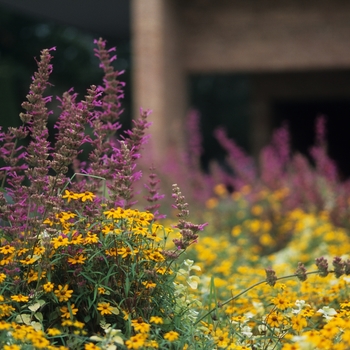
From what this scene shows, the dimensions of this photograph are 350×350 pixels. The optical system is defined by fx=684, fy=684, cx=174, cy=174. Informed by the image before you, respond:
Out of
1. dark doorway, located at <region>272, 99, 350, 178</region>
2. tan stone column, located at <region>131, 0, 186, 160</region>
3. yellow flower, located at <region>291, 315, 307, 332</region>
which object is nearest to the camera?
yellow flower, located at <region>291, 315, 307, 332</region>

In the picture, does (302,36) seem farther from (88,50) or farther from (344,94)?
(88,50)

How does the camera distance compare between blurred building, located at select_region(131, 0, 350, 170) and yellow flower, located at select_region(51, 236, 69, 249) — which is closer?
yellow flower, located at select_region(51, 236, 69, 249)

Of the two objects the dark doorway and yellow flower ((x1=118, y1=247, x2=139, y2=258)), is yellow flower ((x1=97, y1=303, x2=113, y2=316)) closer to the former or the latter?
yellow flower ((x1=118, y1=247, x2=139, y2=258))

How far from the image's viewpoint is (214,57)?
12.0m

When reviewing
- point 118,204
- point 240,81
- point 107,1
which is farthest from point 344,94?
point 118,204

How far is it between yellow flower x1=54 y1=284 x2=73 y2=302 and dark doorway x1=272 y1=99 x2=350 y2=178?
1500cm

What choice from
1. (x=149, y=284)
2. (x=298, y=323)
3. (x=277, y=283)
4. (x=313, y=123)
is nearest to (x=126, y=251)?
(x=149, y=284)

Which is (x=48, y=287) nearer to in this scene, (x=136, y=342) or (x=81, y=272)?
(x=81, y=272)

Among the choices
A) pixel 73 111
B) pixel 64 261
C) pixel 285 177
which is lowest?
pixel 64 261

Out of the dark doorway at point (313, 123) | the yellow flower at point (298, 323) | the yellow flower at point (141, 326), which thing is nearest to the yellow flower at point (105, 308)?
the yellow flower at point (141, 326)

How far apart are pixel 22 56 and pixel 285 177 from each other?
16.7m

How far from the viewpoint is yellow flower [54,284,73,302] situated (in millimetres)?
2467

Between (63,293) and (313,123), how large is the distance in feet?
51.3

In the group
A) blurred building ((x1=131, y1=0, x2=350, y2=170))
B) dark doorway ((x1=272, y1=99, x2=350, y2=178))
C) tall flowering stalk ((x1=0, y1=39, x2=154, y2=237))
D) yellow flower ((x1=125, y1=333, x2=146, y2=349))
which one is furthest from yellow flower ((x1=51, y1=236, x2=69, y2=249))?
dark doorway ((x1=272, y1=99, x2=350, y2=178))
